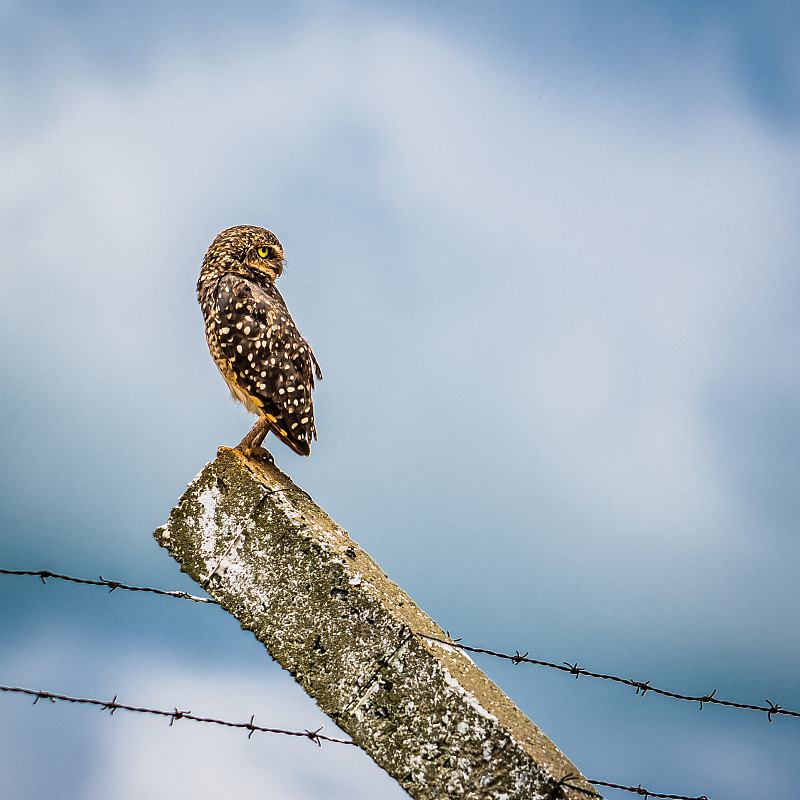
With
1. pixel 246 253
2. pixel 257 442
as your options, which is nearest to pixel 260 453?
pixel 257 442

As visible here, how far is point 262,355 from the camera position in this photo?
3.90 metres

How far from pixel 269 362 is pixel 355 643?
1.68m

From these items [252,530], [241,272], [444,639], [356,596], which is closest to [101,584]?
[252,530]

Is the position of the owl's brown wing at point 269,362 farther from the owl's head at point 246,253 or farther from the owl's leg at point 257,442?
the owl's head at point 246,253

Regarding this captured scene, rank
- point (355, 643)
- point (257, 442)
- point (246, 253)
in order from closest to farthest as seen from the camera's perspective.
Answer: point (355, 643) → point (257, 442) → point (246, 253)

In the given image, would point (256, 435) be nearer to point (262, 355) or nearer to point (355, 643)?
point (262, 355)


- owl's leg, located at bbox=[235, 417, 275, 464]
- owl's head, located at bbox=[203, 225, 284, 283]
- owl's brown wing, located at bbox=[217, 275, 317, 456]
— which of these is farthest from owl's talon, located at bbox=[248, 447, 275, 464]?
owl's head, located at bbox=[203, 225, 284, 283]

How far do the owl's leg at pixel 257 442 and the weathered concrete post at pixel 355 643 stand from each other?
2.19ft

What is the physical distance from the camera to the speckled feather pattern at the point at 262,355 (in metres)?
3.89

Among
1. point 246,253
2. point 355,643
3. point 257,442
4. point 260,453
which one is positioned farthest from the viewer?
point 246,253

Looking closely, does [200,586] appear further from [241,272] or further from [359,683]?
[241,272]

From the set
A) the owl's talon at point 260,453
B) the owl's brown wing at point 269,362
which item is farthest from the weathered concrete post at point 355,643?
the owl's brown wing at point 269,362

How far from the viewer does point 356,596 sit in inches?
104

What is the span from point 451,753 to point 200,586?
1016 millimetres
